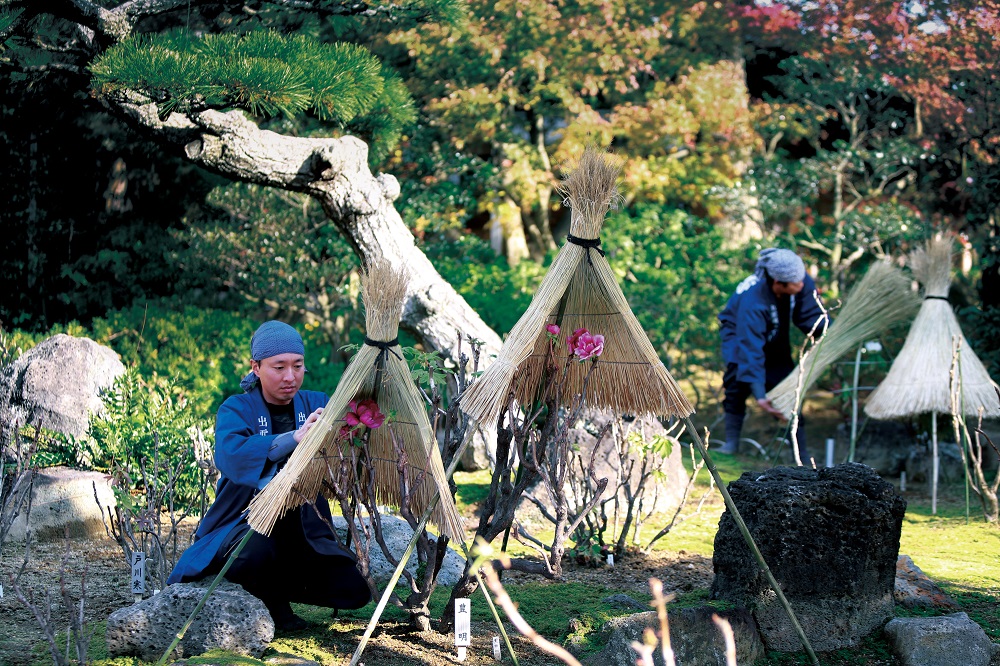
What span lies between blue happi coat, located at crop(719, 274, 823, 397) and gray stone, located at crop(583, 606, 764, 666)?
2.91 m

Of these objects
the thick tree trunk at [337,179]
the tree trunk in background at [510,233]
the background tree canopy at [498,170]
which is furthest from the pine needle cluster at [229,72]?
the tree trunk in background at [510,233]

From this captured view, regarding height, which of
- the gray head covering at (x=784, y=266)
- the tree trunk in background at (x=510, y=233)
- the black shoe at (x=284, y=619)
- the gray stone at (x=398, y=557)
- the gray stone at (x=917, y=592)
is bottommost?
the black shoe at (x=284, y=619)

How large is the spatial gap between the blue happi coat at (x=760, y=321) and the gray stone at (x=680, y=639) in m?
2.91

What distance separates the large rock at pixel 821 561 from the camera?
3105 mm

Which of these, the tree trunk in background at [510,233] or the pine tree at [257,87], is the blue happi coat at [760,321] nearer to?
the pine tree at [257,87]

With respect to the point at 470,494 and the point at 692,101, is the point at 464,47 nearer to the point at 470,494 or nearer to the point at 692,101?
the point at 692,101

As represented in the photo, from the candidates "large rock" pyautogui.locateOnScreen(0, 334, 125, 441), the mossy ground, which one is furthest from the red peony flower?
"large rock" pyautogui.locateOnScreen(0, 334, 125, 441)

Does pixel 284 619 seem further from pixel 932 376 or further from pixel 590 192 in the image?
pixel 932 376

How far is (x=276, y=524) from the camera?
10.7 ft

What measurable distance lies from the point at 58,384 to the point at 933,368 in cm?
485

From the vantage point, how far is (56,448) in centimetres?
509

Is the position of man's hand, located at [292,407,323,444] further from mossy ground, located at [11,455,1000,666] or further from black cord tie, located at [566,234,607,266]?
black cord tie, located at [566,234,607,266]

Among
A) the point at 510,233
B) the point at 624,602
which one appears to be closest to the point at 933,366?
the point at 624,602

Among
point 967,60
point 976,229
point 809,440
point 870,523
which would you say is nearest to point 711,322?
point 809,440
